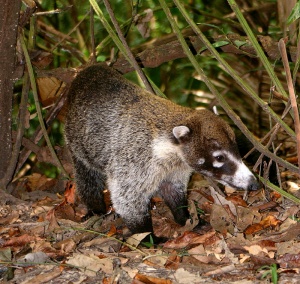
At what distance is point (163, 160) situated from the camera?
5.19 m

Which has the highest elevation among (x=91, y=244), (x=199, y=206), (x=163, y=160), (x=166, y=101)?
(x=166, y=101)

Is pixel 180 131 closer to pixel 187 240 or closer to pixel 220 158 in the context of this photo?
pixel 220 158

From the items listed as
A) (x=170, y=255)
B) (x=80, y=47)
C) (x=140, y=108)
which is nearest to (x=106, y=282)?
(x=170, y=255)

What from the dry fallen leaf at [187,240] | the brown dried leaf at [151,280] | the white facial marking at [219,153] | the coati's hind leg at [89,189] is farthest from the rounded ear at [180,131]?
the brown dried leaf at [151,280]

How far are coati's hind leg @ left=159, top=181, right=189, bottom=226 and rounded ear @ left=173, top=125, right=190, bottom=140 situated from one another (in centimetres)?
72

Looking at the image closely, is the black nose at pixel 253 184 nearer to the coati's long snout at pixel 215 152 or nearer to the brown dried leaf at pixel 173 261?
the coati's long snout at pixel 215 152

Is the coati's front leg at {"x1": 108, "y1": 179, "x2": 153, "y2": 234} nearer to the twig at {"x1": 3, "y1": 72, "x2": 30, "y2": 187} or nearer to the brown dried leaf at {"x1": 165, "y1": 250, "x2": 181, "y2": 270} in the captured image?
the brown dried leaf at {"x1": 165, "y1": 250, "x2": 181, "y2": 270}

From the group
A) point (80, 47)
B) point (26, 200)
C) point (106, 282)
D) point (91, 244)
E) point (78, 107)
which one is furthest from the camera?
point (80, 47)

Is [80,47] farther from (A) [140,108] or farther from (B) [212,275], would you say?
(B) [212,275]

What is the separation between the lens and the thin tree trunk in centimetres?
593

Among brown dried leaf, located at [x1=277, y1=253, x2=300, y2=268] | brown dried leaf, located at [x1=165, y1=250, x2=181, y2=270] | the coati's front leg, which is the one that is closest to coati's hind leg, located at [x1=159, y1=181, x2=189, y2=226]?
the coati's front leg

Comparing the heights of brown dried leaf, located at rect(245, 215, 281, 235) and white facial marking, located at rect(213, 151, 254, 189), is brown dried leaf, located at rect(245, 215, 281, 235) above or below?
below

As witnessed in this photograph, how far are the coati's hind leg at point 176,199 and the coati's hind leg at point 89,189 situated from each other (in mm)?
684

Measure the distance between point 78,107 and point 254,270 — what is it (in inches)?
101
